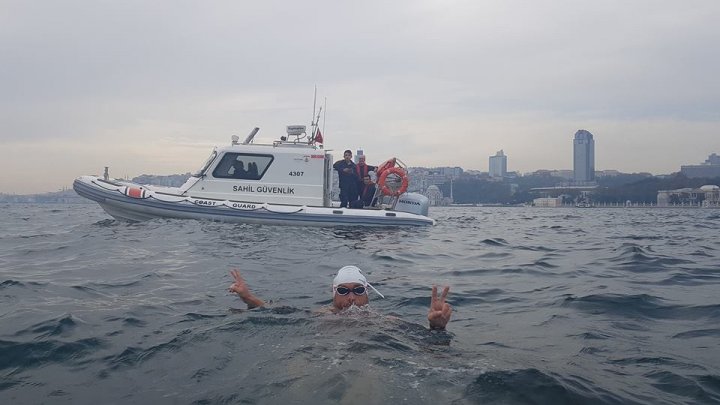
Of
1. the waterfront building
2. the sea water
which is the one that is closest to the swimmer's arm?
the sea water

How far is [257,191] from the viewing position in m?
13.7

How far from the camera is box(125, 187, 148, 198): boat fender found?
42.4 ft

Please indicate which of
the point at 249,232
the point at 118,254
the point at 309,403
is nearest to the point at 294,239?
the point at 249,232

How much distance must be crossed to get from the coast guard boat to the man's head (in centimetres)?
835

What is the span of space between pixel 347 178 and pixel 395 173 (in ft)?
4.07

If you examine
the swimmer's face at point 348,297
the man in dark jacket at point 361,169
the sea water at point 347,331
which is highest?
the man in dark jacket at point 361,169

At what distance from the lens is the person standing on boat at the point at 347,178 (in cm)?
1410

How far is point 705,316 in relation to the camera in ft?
15.8

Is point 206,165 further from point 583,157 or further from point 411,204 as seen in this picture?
point 583,157

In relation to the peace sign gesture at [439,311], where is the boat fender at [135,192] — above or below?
above

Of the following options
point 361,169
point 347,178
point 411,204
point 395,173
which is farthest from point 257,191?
point 411,204

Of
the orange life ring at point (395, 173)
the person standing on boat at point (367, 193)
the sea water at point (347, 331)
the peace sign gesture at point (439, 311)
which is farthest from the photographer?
the person standing on boat at point (367, 193)

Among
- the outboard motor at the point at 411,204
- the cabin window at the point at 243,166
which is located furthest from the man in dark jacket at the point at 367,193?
the cabin window at the point at 243,166

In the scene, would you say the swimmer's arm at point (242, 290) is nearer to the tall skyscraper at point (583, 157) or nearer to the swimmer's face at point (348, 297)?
the swimmer's face at point (348, 297)
